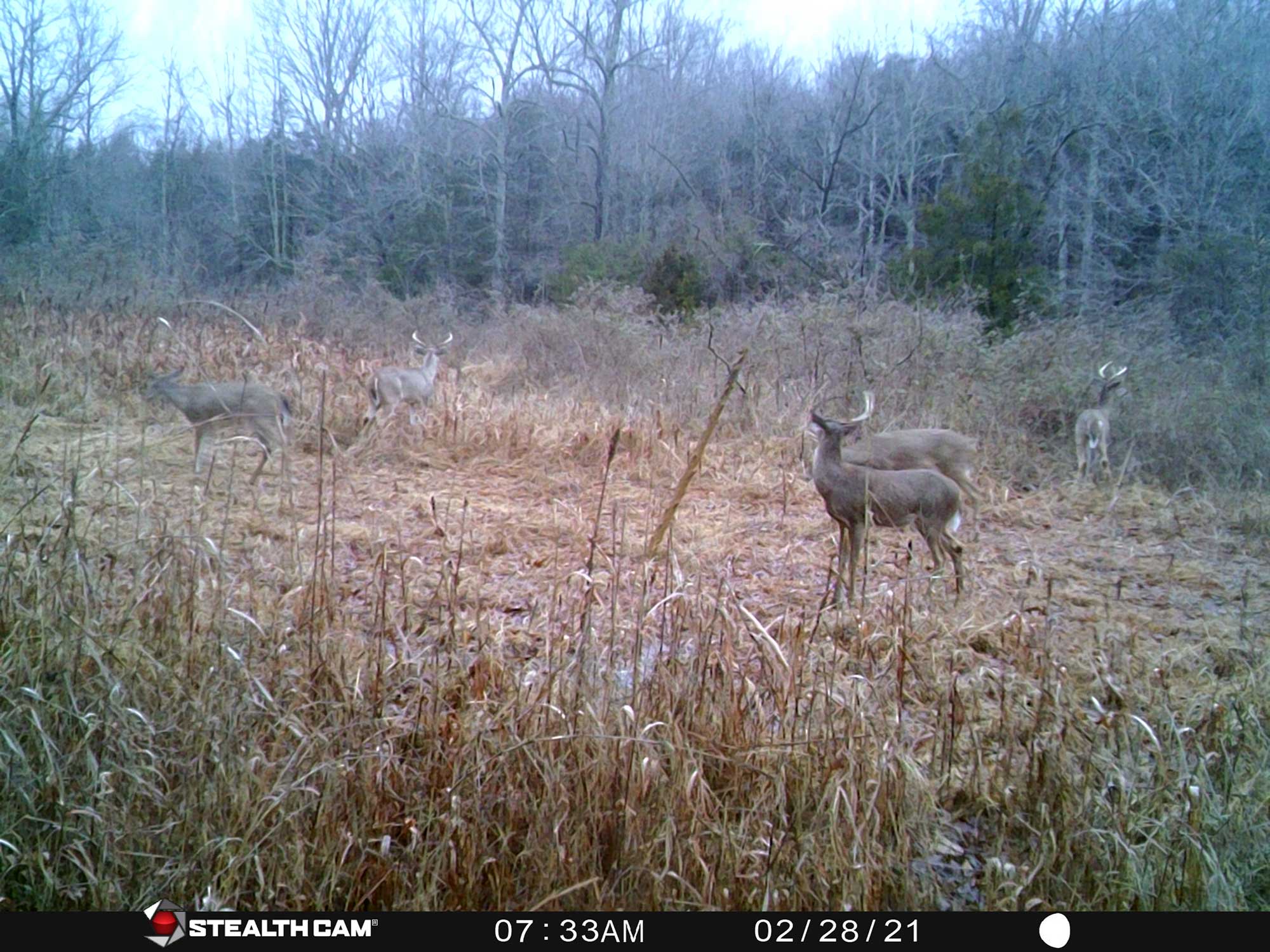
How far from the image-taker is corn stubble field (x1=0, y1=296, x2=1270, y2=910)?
7.14 feet

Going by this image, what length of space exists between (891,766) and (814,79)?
698 inches

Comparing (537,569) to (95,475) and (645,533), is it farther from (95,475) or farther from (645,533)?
(95,475)

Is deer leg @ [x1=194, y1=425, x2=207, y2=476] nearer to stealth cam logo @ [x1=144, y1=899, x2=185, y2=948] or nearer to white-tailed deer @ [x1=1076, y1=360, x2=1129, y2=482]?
stealth cam logo @ [x1=144, y1=899, x2=185, y2=948]

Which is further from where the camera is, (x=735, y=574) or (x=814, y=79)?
(x=814, y=79)

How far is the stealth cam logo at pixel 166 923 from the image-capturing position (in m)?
1.79

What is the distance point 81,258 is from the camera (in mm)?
12508

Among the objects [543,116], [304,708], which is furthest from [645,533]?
[543,116]

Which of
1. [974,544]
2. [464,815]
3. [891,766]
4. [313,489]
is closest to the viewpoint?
[464,815]

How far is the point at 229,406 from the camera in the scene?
615cm

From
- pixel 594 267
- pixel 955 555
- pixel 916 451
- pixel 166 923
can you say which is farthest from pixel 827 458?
pixel 594 267

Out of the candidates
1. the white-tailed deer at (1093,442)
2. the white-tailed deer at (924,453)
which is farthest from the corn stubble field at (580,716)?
the white-tailed deer at (1093,442)

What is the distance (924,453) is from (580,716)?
403cm

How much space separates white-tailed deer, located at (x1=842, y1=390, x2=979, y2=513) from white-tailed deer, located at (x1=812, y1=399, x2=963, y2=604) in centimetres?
84

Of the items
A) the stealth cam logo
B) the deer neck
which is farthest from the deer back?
the stealth cam logo
